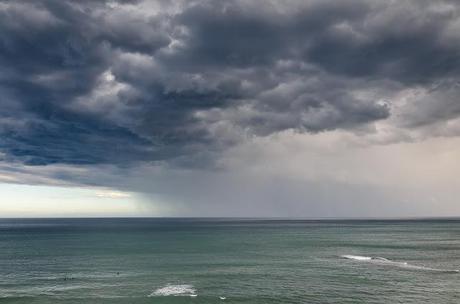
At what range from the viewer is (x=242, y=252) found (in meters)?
142

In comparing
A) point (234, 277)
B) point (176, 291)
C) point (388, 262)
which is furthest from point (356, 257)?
point (176, 291)

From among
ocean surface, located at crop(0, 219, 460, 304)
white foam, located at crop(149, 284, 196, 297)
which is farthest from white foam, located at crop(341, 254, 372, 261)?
white foam, located at crop(149, 284, 196, 297)

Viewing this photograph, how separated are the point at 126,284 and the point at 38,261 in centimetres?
5701

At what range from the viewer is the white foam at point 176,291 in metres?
74.6

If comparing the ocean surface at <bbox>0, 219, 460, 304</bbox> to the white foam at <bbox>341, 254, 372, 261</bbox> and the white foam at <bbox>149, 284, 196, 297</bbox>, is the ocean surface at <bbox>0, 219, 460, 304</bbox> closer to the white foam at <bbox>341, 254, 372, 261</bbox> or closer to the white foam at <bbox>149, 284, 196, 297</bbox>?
the white foam at <bbox>341, 254, 372, 261</bbox>

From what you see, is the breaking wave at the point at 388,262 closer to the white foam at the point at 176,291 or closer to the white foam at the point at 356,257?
the white foam at the point at 356,257

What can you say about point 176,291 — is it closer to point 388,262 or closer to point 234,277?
point 234,277

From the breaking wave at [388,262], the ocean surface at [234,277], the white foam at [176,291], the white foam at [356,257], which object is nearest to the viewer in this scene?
the ocean surface at [234,277]

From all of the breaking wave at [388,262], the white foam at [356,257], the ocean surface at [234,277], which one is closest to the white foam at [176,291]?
the ocean surface at [234,277]

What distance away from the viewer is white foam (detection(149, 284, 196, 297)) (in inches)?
2935

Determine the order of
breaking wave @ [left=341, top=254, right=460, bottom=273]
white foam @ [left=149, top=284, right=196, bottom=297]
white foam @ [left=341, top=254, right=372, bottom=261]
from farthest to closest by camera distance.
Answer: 1. white foam @ [left=341, top=254, right=372, bottom=261]
2. breaking wave @ [left=341, top=254, right=460, bottom=273]
3. white foam @ [left=149, top=284, right=196, bottom=297]

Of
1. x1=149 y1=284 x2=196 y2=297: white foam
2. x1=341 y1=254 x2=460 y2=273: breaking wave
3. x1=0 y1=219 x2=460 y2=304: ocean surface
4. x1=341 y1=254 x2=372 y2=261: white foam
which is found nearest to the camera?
x1=0 y1=219 x2=460 y2=304: ocean surface

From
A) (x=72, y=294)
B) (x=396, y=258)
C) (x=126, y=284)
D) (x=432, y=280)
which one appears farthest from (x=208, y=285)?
(x=396, y=258)

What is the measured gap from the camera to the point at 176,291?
76.9 m
